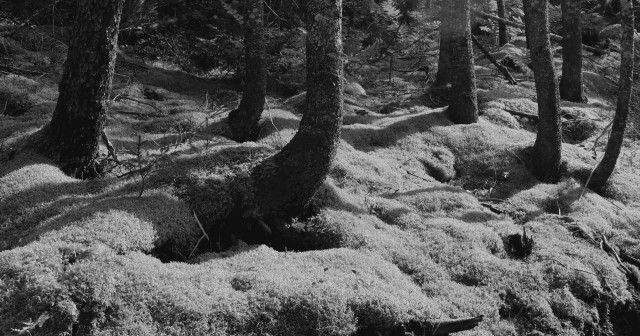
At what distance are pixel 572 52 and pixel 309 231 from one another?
11.0 meters

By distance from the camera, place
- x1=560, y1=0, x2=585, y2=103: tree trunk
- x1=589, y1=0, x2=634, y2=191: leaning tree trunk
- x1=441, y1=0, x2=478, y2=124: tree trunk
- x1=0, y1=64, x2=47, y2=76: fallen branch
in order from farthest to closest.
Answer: x1=560, y1=0, x2=585, y2=103: tree trunk → x1=441, y1=0, x2=478, y2=124: tree trunk → x1=0, y1=64, x2=47, y2=76: fallen branch → x1=589, y1=0, x2=634, y2=191: leaning tree trunk

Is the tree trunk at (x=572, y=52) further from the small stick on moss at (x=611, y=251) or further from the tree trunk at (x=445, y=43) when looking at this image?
the small stick on moss at (x=611, y=251)

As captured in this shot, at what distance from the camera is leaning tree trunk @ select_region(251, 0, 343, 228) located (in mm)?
7172

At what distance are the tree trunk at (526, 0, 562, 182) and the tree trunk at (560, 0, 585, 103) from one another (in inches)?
206

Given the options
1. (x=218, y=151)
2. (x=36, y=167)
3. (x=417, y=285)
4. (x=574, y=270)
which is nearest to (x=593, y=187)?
(x=574, y=270)

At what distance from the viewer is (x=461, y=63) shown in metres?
11.6

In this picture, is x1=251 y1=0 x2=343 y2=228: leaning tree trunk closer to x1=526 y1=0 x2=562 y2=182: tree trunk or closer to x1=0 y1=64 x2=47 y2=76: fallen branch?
x1=526 y1=0 x2=562 y2=182: tree trunk

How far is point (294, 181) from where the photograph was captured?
296 inches

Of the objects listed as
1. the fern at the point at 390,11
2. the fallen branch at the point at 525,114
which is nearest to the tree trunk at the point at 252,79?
the fern at the point at 390,11

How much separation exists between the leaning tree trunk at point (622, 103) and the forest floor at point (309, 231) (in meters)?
0.39

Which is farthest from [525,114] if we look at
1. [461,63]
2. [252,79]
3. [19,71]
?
[19,71]

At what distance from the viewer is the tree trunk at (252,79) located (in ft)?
29.7

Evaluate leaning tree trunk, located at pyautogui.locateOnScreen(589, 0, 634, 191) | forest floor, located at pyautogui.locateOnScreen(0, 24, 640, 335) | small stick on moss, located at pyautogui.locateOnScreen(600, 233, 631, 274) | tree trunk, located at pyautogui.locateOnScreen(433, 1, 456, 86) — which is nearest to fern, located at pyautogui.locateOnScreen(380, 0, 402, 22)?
tree trunk, located at pyautogui.locateOnScreen(433, 1, 456, 86)

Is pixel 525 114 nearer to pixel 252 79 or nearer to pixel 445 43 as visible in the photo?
pixel 445 43
